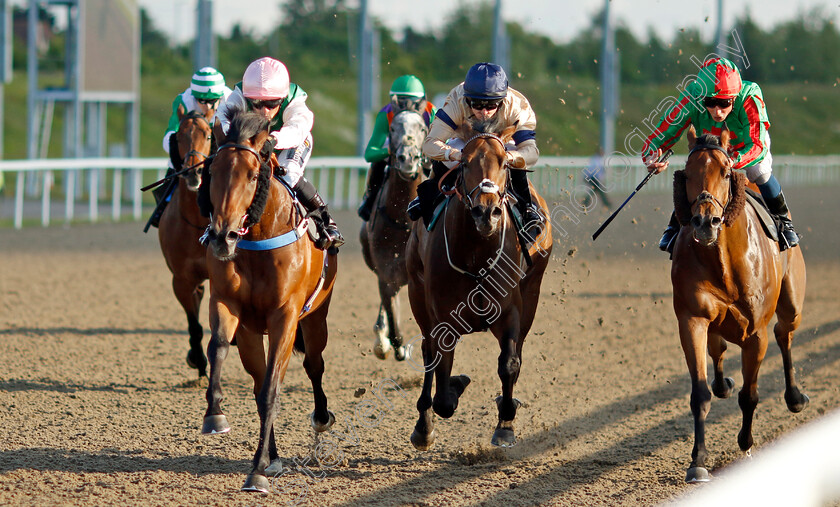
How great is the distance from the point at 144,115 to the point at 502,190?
34509mm

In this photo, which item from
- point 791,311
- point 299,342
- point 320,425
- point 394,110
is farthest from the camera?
point 394,110

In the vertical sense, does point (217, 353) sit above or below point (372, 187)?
below

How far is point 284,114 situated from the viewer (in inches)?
210

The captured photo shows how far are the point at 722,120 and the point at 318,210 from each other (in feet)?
7.44

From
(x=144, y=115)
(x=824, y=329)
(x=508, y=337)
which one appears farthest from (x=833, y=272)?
(x=144, y=115)

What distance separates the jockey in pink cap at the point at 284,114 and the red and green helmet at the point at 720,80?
2.13m

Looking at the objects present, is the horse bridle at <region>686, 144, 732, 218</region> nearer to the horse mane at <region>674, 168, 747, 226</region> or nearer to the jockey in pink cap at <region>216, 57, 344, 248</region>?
the horse mane at <region>674, 168, 747, 226</region>

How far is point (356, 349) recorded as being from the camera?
27.7 ft

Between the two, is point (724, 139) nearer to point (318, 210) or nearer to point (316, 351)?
point (318, 210)

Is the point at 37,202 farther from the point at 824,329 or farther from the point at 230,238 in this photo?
the point at 230,238

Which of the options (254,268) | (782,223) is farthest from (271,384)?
(782,223)

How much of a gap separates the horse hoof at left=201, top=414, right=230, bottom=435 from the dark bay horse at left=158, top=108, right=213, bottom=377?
2.14 meters

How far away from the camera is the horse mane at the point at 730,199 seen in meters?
4.86

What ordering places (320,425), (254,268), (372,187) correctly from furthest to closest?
(372,187)
(320,425)
(254,268)
